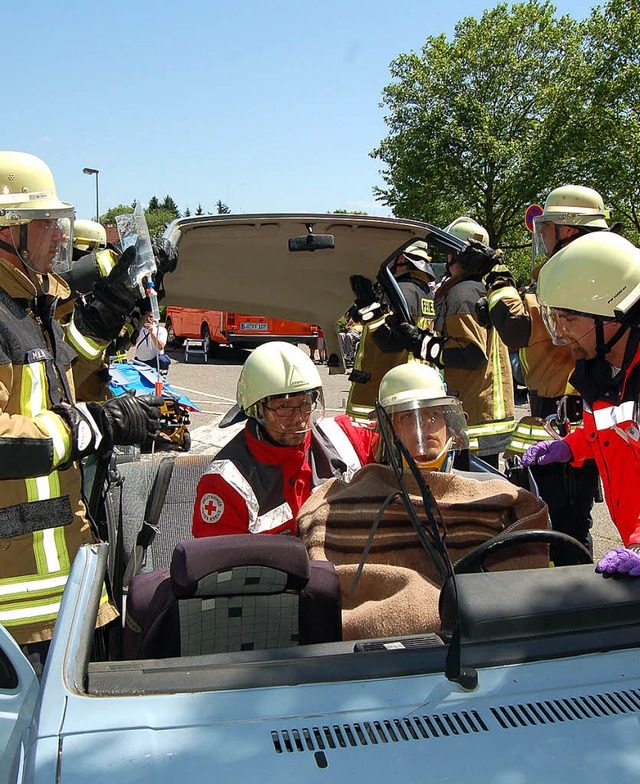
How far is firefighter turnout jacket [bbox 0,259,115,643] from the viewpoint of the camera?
7.86ft

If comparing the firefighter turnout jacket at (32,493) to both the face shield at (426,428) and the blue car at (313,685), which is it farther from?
the face shield at (426,428)

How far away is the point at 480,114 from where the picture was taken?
29047mm

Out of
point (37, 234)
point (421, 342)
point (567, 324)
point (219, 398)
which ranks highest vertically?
point (37, 234)

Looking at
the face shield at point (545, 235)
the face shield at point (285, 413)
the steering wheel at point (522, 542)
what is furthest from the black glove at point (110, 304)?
the face shield at point (545, 235)

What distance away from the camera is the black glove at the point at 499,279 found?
4.38 metres

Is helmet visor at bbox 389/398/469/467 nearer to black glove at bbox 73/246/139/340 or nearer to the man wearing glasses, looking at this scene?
the man wearing glasses

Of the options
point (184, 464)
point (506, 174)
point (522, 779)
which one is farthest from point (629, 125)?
point (522, 779)

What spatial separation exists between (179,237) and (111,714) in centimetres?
233

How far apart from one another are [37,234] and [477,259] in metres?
2.87

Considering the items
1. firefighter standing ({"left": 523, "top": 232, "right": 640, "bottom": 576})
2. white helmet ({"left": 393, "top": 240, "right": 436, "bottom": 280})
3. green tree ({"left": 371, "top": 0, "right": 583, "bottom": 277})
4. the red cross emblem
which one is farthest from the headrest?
green tree ({"left": 371, "top": 0, "right": 583, "bottom": 277})

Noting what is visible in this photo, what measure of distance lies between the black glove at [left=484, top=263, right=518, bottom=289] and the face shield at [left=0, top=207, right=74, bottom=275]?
255 centimetres

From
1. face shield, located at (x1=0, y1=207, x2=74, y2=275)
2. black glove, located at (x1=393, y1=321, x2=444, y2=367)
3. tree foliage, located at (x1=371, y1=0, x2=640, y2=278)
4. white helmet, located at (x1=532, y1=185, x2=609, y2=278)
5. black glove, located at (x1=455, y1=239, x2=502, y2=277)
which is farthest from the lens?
tree foliage, located at (x1=371, y1=0, x2=640, y2=278)

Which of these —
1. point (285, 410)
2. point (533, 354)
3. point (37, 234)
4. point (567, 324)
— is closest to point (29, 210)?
point (37, 234)

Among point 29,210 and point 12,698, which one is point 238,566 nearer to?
point 12,698
